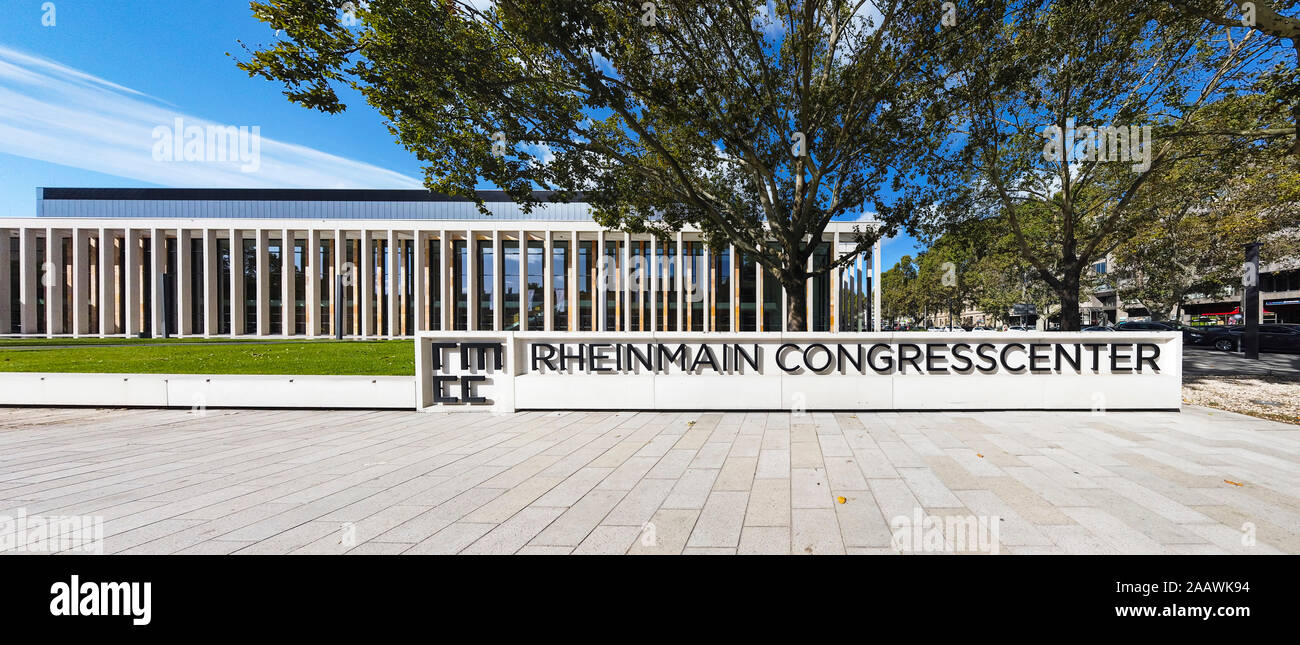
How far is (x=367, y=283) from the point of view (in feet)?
125

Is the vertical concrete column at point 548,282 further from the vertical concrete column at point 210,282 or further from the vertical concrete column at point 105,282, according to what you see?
the vertical concrete column at point 105,282

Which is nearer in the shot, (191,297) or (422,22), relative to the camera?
(422,22)

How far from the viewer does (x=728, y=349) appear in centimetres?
826

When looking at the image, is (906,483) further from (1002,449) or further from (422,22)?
(422,22)

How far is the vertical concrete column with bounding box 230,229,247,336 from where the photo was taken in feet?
121

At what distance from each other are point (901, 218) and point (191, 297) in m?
56.0

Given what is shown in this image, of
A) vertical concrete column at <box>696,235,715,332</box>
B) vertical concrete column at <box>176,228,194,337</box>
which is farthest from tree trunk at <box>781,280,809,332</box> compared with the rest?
vertical concrete column at <box>176,228,194,337</box>

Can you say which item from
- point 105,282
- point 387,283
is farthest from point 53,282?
point 387,283

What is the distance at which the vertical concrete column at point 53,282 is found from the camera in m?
36.4

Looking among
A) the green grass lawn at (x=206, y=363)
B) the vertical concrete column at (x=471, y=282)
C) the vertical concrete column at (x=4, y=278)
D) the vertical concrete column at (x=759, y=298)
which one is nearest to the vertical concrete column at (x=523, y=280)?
the vertical concrete column at (x=471, y=282)

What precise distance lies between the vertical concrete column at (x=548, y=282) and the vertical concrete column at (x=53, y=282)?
136ft

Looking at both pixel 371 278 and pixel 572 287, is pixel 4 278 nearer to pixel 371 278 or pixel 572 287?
pixel 371 278

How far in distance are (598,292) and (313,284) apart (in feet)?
81.9
